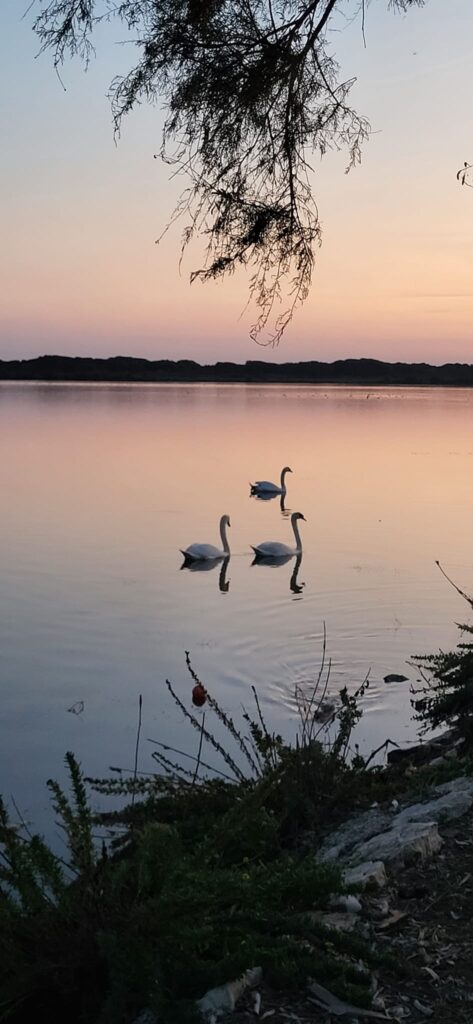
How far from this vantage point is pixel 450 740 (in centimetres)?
752

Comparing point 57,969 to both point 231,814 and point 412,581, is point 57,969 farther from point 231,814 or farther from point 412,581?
point 412,581

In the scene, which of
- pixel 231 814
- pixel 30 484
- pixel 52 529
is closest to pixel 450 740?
pixel 231 814

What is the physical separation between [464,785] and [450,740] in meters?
2.43

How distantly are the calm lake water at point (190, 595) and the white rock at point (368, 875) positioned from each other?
336cm

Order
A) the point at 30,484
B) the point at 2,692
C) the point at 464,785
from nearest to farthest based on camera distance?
the point at 464,785, the point at 2,692, the point at 30,484

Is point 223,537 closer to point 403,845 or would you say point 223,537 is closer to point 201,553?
point 201,553

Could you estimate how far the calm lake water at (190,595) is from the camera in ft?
30.3

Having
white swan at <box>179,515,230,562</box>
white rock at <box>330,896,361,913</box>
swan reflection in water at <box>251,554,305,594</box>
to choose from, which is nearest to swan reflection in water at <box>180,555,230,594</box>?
white swan at <box>179,515,230,562</box>

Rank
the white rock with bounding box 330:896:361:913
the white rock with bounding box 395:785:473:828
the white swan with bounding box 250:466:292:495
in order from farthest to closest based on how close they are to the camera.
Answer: the white swan with bounding box 250:466:292:495 < the white rock with bounding box 395:785:473:828 < the white rock with bounding box 330:896:361:913

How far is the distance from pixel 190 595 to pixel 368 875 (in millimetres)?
11458

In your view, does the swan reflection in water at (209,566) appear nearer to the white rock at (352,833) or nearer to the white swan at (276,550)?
the white swan at (276,550)

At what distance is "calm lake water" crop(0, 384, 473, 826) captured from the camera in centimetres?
925

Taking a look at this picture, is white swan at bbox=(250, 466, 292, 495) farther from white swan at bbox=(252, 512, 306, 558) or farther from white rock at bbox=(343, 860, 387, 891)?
white rock at bbox=(343, 860, 387, 891)

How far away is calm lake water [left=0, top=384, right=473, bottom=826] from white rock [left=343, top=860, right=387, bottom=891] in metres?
3.36
